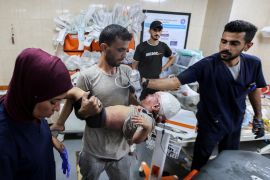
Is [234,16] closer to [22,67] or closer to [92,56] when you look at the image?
[92,56]

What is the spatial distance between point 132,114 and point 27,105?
1.47 feet

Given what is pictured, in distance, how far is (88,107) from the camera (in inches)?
31.6

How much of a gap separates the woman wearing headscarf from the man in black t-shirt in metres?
1.83

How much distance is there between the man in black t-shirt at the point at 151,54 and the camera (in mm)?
2512

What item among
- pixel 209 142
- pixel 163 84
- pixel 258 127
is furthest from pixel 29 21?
pixel 258 127

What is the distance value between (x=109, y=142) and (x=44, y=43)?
1.86 metres

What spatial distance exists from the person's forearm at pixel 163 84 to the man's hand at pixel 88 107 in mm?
536

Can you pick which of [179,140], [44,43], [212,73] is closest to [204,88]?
[212,73]

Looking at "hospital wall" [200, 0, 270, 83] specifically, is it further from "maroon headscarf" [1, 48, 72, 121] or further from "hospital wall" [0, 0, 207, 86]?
"maroon headscarf" [1, 48, 72, 121]

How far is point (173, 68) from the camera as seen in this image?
287 centimetres

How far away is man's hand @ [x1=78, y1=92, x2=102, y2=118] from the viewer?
31.5 inches

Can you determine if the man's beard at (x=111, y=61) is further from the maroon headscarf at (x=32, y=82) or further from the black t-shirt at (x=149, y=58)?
the black t-shirt at (x=149, y=58)

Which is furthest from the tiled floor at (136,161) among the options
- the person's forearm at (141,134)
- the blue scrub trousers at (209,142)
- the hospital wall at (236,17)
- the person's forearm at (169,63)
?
the hospital wall at (236,17)

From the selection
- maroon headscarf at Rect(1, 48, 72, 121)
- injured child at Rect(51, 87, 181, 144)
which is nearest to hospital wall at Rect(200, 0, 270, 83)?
injured child at Rect(51, 87, 181, 144)
